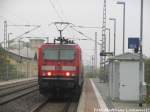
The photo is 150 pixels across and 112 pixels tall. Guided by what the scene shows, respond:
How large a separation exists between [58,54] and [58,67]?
766 mm

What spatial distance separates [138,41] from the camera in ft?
68.2

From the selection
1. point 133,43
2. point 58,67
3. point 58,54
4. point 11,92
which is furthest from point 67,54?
point 11,92

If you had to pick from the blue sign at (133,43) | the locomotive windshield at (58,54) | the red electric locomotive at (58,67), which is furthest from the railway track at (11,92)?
the blue sign at (133,43)

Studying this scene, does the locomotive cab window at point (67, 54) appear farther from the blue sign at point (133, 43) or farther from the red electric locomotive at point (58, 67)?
the blue sign at point (133, 43)

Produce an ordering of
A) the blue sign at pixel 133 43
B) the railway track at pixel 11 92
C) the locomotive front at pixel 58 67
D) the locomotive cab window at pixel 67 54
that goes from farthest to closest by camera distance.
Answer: the railway track at pixel 11 92 → the locomotive cab window at pixel 67 54 → the locomotive front at pixel 58 67 → the blue sign at pixel 133 43

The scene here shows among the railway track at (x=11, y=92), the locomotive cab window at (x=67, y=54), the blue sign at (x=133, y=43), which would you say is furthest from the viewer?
the railway track at (x=11, y=92)

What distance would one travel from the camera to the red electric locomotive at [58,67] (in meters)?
23.2

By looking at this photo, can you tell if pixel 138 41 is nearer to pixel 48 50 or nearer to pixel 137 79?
pixel 137 79

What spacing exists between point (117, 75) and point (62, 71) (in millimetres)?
3637

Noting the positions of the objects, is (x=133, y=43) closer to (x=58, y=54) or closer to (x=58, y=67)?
(x=58, y=67)

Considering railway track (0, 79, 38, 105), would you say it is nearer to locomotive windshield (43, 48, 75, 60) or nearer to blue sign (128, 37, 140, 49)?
locomotive windshield (43, 48, 75, 60)

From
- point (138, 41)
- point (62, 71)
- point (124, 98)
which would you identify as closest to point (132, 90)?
point (124, 98)

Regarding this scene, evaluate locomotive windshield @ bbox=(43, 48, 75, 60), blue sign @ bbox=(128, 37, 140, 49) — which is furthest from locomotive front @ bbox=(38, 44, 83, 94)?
blue sign @ bbox=(128, 37, 140, 49)

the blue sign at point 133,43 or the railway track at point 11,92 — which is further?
the railway track at point 11,92
